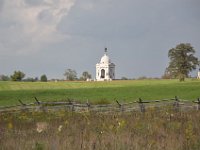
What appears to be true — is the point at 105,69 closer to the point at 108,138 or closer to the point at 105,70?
the point at 105,70

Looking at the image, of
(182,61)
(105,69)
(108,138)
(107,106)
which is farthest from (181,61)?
(108,138)

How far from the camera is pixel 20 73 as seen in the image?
5802 inches

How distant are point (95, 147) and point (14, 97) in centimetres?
5170

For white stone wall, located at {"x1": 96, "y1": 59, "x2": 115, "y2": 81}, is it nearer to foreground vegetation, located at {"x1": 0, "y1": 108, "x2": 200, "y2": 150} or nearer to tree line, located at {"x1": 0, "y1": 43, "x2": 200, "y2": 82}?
tree line, located at {"x1": 0, "y1": 43, "x2": 200, "y2": 82}

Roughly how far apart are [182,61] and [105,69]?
162ft

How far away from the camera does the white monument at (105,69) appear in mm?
156000

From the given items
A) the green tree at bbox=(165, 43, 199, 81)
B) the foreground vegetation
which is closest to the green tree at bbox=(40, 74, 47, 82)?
the green tree at bbox=(165, 43, 199, 81)

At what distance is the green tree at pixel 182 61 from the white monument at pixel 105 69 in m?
45.4

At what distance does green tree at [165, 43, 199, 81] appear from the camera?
363 feet

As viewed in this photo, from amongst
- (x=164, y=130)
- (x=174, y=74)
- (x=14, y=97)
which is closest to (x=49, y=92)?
(x=14, y=97)

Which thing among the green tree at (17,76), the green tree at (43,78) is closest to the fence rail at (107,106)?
the green tree at (17,76)

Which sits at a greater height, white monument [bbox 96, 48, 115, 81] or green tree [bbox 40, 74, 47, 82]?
white monument [bbox 96, 48, 115, 81]

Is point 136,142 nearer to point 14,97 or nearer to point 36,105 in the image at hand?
point 36,105

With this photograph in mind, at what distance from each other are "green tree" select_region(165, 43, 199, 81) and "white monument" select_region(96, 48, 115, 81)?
45.4 metres
